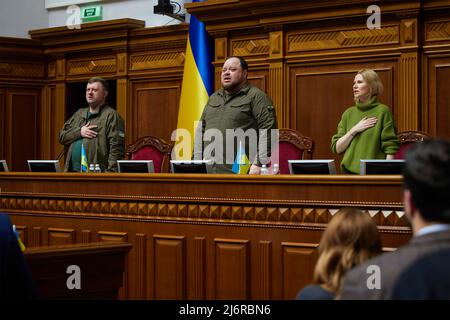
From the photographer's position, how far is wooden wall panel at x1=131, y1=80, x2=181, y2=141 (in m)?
9.41

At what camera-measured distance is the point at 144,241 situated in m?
5.05

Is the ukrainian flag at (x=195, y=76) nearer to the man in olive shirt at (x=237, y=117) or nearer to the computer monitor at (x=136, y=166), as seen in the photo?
the man in olive shirt at (x=237, y=117)

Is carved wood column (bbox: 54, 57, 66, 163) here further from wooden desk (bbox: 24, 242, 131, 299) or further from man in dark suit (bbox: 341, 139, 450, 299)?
man in dark suit (bbox: 341, 139, 450, 299)

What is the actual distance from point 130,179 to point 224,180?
0.78 meters

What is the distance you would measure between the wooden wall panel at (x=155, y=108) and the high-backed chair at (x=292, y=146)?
2907 millimetres

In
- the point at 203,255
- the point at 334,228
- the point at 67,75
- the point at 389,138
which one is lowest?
the point at 203,255

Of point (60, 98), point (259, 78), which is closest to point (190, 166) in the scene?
point (259, 78)

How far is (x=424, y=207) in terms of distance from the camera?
1604 millimetres

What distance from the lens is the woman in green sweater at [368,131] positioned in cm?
533

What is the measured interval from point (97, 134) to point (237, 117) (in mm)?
1499

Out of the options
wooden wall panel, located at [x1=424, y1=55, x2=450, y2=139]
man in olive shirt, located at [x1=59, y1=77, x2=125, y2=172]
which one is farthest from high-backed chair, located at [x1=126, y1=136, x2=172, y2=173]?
wooden wall panel, located at [x1=424, y1=55, x2=450, y2=139]

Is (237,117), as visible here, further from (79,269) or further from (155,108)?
(155,108)
